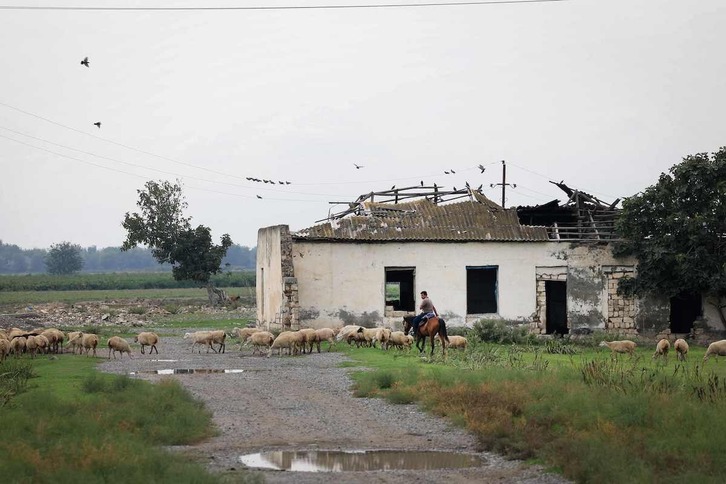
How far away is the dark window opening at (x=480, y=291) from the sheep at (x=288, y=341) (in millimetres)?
11574

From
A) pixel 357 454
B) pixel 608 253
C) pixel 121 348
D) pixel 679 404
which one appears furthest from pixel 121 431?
pixel 608 253

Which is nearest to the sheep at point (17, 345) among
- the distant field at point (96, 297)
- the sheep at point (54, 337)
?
the sheep at point (54, 337)

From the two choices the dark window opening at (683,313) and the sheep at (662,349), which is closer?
the sheep at (662,349)

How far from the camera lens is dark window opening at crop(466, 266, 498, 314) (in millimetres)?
37125

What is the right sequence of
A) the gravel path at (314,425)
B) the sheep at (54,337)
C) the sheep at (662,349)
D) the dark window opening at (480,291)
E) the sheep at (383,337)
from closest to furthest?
the gravel path at (314,425)
the sheep at (662,349)
the sheep at (54,337)
the sheep at (383,337)
the dark window opening at (480,291)

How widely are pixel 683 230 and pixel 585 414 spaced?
67.7 ft

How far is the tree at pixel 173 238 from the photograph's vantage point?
208ft

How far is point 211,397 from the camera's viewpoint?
57.6ft

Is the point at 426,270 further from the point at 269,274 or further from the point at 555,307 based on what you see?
the point at 555,307

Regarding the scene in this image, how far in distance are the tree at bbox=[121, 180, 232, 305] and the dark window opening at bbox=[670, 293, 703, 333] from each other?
3475 centimetres

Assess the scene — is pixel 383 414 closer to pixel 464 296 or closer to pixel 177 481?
pixel 177 481

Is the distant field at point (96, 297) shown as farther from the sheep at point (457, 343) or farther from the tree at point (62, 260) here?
the tree at point (62, 260)

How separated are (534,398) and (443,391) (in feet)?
6.30

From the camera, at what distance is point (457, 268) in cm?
3562
